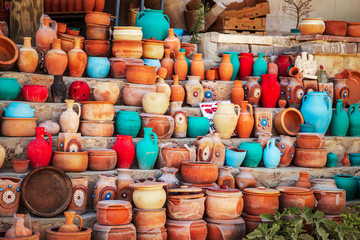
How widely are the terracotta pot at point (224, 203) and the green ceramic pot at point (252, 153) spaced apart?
91 centimetres

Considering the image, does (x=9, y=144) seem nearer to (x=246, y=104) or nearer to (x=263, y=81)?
(x=246, y=104)

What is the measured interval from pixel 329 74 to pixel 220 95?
5.69 ft

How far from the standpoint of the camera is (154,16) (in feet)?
23.5

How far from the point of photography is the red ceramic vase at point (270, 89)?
6.88 meters

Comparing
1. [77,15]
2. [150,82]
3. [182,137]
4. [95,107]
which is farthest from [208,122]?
[77,15]

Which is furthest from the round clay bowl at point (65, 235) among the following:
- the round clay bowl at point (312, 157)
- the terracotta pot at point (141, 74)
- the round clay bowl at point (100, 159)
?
the round clay bowl at point (312, 157)

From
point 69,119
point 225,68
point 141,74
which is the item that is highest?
point 225,68

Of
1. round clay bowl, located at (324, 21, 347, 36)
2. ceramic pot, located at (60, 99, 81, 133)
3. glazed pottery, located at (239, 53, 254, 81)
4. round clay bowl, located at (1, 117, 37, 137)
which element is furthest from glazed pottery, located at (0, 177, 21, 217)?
round clay bowl, located at (324, 21, 347, 36)

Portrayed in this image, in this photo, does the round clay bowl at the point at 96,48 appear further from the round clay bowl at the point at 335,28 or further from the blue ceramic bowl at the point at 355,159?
the blue ceramic bowl at the point at 355,159

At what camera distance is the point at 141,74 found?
617cm

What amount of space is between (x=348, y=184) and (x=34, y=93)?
11.6 ft

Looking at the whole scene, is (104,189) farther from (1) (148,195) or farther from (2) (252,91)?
(2) (252,91)

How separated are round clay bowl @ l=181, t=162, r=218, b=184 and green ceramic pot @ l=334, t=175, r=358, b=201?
1.62 metres

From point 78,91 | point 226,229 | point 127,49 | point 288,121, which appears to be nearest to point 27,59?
point 78,91
